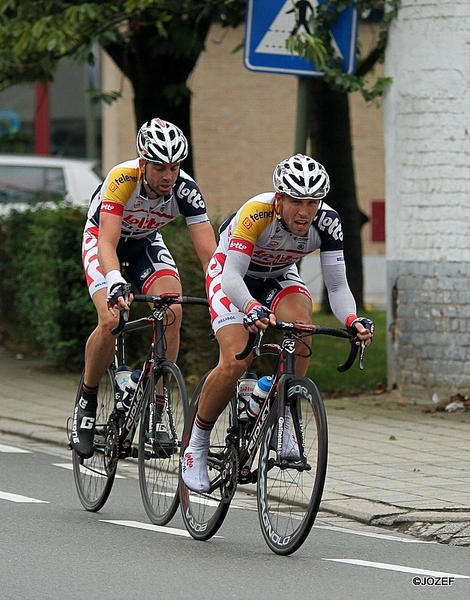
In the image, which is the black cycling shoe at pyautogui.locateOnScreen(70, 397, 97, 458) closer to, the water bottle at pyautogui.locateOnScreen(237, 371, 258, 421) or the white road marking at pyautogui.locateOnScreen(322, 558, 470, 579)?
the water bottle at pyautogui.locateOnScreen(237, 371, 258, 421)

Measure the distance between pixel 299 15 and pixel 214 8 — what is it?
3067 mm

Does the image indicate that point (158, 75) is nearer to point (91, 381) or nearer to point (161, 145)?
point (91, 381)

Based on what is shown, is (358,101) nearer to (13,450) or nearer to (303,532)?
(13,450)

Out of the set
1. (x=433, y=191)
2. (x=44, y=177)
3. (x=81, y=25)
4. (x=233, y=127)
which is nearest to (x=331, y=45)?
(x=433, y=191)

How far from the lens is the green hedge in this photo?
12539 millimetres

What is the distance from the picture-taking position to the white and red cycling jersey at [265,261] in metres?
6.66

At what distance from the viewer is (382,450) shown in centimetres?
987

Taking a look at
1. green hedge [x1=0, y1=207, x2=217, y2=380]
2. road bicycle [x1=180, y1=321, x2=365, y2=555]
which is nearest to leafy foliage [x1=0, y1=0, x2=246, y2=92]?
green hedge [x1=0, y1=207, x2=217, y2=380]

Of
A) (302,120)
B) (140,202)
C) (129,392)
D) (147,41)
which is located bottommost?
(129,392)

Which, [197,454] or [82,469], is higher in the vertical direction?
[197,454]

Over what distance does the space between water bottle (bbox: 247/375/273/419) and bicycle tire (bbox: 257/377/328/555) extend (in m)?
0.21

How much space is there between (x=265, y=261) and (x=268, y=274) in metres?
0.12

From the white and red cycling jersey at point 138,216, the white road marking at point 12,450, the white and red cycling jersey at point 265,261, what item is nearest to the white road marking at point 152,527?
the white and red cycling jersey at point 265,261

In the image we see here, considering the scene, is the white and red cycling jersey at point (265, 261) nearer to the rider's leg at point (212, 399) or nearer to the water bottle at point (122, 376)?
the rider's leg at point (212, 399)
